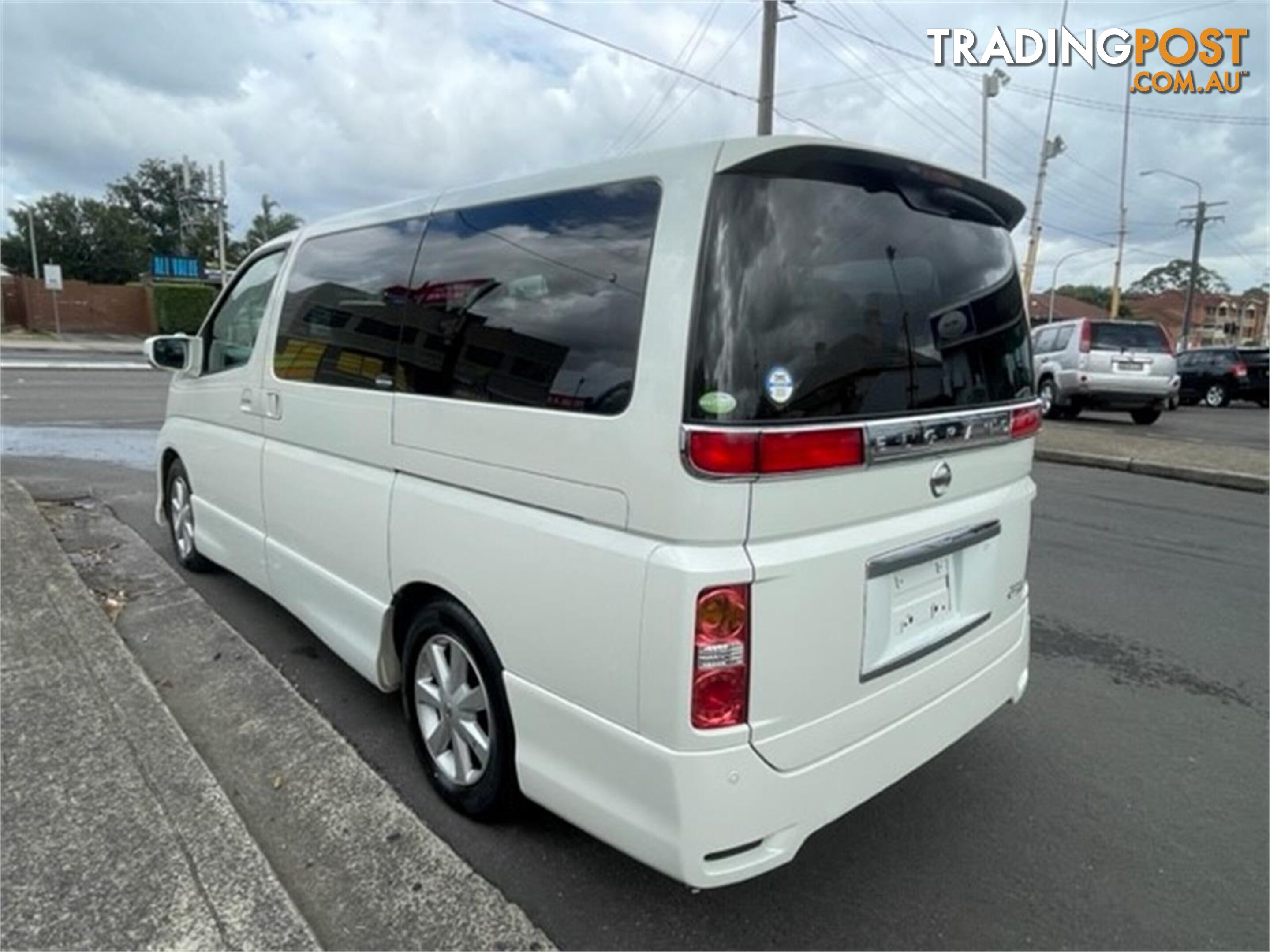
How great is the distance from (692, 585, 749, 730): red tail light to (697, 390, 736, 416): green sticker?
0.39 m

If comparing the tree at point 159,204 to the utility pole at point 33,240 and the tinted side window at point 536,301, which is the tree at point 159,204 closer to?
the utility pole at point 33,240

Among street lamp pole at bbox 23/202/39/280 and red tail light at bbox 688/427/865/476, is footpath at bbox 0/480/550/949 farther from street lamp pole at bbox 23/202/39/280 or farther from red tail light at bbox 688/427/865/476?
street lamp pole at bbox 23/202/39/280

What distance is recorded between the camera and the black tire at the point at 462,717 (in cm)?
239

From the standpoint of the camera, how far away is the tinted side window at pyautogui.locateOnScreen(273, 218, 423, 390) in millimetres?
2814

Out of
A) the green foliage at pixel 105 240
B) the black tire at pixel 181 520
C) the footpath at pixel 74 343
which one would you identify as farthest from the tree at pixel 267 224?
the black tire at pixel 181 520

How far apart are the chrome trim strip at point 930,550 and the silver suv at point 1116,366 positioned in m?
12.2

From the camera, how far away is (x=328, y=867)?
7.57ft

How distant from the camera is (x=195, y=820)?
2428 mm

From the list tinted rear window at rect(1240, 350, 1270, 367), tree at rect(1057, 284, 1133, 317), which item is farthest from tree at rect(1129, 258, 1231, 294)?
tinted rear window at rect(1240, 350, 1270, 367)

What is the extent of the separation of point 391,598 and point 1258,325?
112 meters

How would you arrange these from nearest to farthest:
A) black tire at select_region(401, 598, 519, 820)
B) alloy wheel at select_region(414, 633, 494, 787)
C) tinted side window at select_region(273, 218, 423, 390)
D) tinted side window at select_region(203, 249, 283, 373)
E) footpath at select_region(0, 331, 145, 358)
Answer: black tire at select_region(401, 598, 519, 820), alloy wheel at select_region(414, 633, 494, 787), tinted side window at select_region(273, 218, 423, 390), tinted side window at select_region(203, 249, 283, 373), footpath at select_region(0, 331, 145, 358)

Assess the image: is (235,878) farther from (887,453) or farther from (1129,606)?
(1129,606)

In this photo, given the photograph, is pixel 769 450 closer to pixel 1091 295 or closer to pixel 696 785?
pixel 696 785

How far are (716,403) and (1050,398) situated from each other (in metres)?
14.7
